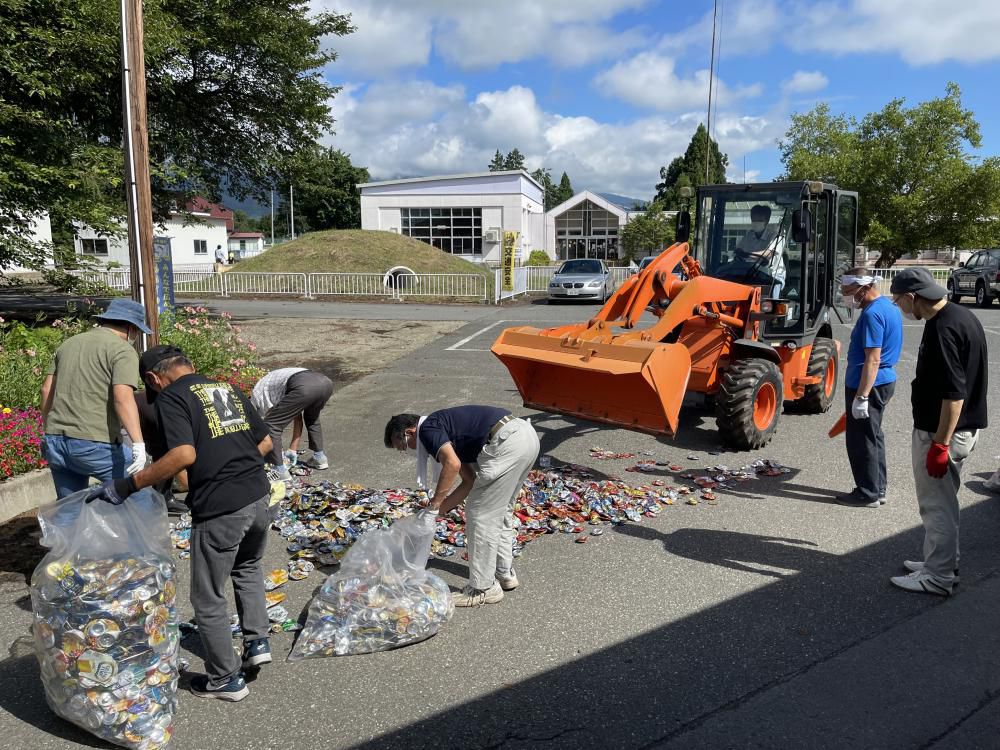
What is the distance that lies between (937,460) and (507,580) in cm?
257

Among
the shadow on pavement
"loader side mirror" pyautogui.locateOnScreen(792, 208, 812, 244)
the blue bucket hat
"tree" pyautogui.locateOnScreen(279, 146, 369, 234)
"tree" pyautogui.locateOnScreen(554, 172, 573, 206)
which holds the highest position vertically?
"tree" pyautogui.locateOnScreen(554, 172, 573, 206)

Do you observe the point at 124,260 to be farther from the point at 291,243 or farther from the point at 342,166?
the point at 342,166

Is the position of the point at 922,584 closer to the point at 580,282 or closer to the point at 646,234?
the point at 580,282

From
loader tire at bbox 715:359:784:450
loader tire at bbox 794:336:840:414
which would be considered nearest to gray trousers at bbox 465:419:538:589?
loader tire at bbox 715:359:784:450

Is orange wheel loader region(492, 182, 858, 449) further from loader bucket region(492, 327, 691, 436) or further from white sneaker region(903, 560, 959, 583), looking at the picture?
white sneaker region(903, 560, 959, 583)

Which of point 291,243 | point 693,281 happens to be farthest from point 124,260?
point 693,281

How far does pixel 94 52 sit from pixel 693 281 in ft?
31.9

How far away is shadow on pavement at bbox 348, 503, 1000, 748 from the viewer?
3.22 metres

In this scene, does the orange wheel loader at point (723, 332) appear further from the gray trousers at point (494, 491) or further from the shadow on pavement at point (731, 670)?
the gray trousers at point (494, 491)

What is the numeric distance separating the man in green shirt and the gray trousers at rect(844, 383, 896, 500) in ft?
16.8

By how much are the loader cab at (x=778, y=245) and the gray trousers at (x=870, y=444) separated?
242 cm

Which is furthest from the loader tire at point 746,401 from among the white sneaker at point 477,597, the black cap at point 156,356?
the black cap at point 156,356

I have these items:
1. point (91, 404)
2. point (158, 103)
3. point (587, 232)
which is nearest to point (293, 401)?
point (91, 404)

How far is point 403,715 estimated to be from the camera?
11.0 ft
